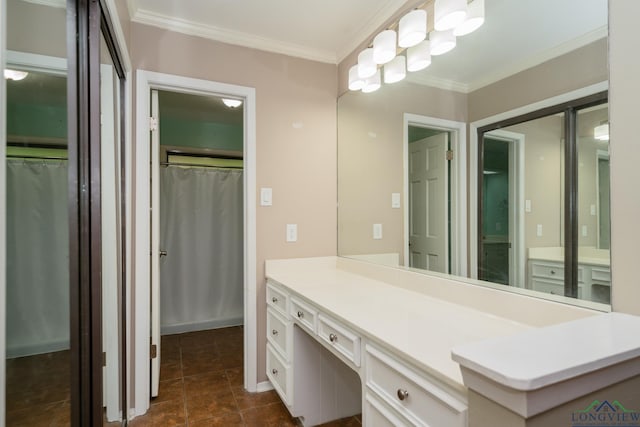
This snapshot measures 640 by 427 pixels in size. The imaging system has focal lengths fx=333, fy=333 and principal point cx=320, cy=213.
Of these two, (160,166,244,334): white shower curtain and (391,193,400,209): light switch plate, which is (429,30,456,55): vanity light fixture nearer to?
(391,193,400,209): light switch plate

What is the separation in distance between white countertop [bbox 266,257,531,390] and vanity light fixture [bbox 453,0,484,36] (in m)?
1.20

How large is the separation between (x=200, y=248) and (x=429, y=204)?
248 cm

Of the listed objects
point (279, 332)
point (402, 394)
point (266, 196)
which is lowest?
point (279, 332)

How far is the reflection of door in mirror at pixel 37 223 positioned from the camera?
721 mm

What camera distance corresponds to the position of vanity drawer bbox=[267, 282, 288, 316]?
6.10 feet

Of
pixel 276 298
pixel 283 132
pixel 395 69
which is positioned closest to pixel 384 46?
pixel 395 69

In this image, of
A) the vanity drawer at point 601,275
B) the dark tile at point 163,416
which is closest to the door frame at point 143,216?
the dark tile at point 163,416

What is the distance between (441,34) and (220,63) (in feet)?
4.30

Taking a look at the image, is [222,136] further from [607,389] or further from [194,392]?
[607,389]

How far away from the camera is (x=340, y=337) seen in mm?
1270

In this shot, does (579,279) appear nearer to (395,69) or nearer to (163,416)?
(395,69)

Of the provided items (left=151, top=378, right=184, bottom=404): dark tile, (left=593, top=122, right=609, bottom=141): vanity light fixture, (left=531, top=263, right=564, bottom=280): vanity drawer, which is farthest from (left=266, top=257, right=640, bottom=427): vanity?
(left=151, top=378, right=184, bottom=404): dark tile

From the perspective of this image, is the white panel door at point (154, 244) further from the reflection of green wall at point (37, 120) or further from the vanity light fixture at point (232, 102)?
the reflection of green wall at point (37, 120)

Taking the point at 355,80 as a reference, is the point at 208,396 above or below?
below
